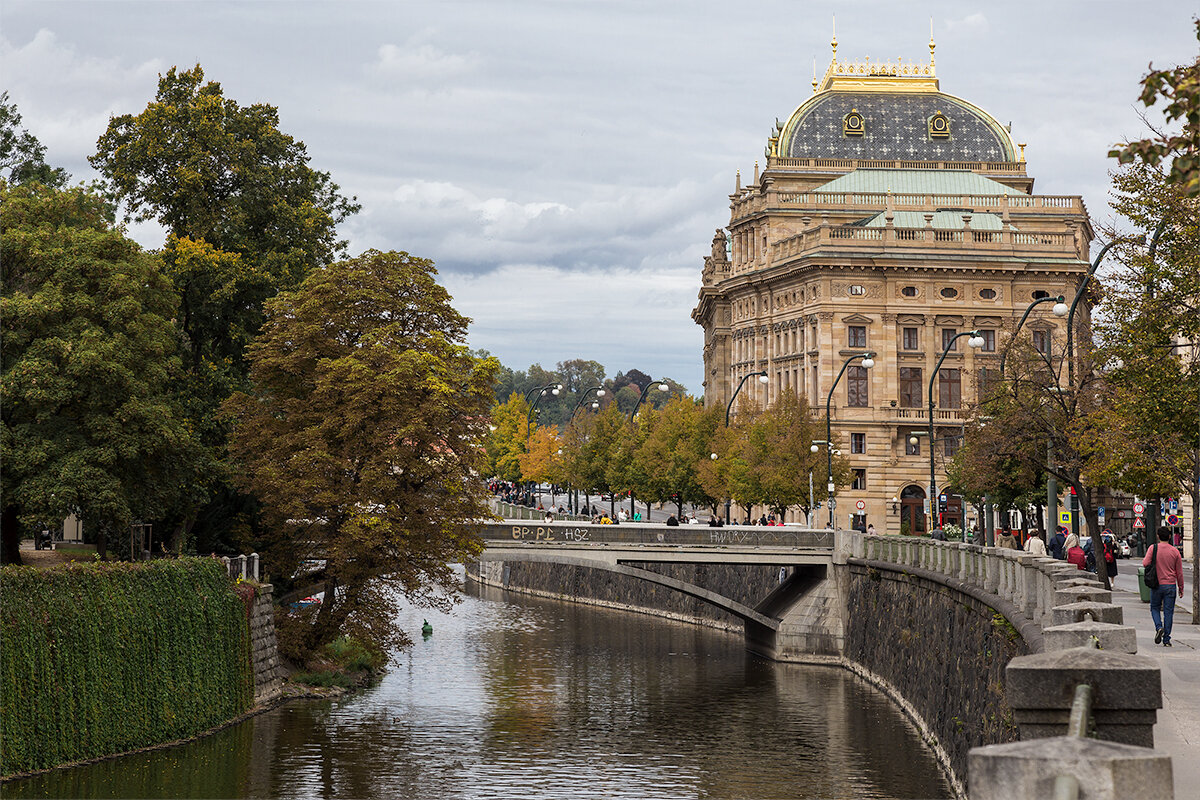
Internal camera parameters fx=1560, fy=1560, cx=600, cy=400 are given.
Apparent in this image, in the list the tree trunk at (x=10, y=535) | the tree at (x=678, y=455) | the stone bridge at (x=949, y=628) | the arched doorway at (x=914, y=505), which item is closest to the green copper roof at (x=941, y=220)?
the arched doorway at (x=914, y=505)

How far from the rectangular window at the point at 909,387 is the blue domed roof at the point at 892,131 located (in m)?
24.3

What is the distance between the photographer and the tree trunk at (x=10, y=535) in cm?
4523

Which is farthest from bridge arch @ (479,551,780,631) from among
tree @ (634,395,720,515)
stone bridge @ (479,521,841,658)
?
tree @ (634,395,720,515)

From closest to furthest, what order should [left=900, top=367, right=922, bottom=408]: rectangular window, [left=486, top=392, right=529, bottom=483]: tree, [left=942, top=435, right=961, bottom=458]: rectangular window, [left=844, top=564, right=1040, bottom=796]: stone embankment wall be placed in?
[left=844, top=564, right=1040, bottom=796]: stone embankment wall
[left=942, top=435, right=961, bottom=458]: rectangular window
[left=900, top=367, right=922, bottom=408]: rectangular window
[left=486, top=392, right=529, bottom=483]: tree

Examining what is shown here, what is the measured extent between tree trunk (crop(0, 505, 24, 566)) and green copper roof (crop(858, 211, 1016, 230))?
73.7 meters

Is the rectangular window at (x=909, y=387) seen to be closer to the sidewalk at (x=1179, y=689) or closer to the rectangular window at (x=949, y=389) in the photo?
the rectangular window at (x=949, y=389)

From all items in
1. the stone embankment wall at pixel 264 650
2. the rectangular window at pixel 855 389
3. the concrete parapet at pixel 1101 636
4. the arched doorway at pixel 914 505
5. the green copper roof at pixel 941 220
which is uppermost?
the green copper roof at pixel 941 220

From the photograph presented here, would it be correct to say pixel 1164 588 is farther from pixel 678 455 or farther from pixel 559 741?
pixel 678 455

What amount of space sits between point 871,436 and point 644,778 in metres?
69.5

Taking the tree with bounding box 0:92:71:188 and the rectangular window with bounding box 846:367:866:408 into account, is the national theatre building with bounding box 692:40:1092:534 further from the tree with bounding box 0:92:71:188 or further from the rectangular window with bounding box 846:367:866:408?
the tree with bounding box 0:92:71:188

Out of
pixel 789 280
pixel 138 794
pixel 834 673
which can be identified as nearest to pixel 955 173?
pixel 789 280

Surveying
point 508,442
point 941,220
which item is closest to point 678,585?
point 941,220

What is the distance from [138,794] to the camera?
3528 cm

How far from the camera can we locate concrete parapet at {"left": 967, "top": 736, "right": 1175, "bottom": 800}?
7961mm
